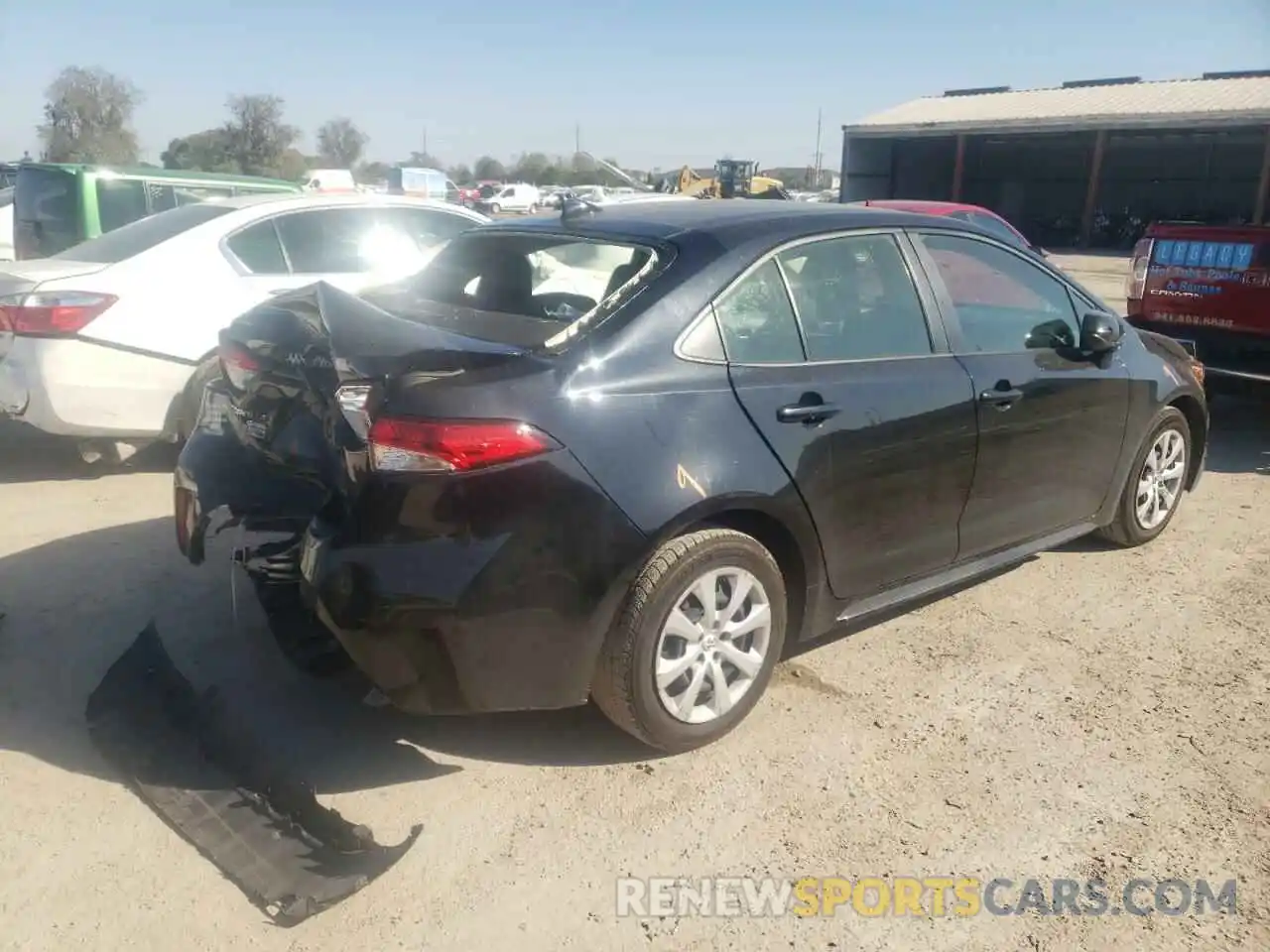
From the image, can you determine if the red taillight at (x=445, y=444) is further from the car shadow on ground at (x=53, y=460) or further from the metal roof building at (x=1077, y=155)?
the metal roof building at (x=1077, y=155)

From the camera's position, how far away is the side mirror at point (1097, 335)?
14.2 ft

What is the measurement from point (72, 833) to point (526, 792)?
121 cm

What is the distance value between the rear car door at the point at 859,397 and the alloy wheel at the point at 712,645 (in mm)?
338

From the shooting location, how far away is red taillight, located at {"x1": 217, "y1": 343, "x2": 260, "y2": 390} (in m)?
3.38

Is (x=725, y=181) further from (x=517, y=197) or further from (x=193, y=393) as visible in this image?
(x=193, y=393)

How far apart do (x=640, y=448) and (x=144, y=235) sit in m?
4.44

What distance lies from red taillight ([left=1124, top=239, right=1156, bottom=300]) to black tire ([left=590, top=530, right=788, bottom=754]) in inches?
226

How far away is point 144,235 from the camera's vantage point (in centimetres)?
608

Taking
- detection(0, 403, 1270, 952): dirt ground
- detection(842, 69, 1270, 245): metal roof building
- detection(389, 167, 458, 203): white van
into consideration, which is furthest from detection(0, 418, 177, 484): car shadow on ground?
detection(842, 69, 1270, 245): metal roof building

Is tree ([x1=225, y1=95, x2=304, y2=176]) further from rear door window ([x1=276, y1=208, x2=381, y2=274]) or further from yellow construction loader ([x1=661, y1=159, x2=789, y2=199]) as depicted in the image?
rear door window ([x1=276, y1=208, x2=381, y2=274])

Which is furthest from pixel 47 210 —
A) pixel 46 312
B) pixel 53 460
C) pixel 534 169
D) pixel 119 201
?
pixel 534 169

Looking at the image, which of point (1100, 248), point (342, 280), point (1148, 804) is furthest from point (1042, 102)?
point (1148, 804)

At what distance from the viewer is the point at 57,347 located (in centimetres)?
546

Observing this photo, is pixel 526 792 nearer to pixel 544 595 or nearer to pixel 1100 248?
pixel 544 595
